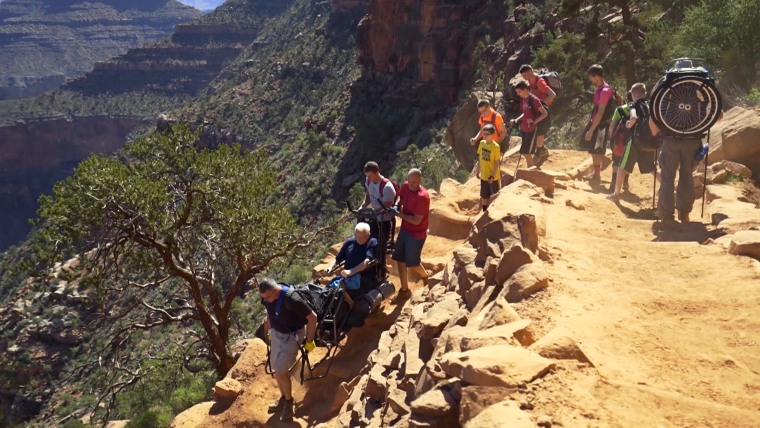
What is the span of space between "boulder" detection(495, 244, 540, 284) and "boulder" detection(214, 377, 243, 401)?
12.7 ft

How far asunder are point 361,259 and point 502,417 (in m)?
3.93

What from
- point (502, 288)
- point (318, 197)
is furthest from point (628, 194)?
point (318, 197)

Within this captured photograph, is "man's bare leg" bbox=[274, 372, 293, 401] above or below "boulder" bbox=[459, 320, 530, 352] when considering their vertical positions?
below

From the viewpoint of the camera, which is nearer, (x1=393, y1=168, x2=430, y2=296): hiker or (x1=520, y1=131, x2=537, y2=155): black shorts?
(x1=393, y1=168, x2=430, y2=296): hiker

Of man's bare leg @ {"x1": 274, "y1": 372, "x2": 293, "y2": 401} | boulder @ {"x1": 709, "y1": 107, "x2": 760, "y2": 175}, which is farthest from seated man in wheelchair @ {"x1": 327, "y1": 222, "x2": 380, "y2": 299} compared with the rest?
boulder @ {"x1": 709, "y1": 107, "x2": 760, "y2": 175}

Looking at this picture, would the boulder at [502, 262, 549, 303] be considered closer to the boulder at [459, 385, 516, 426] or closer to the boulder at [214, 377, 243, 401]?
the boulder at [459, 385, 516, 426]

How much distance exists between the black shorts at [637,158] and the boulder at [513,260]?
405 centimetres

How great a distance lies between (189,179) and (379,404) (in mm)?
7496

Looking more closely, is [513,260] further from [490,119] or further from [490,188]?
[490,119]

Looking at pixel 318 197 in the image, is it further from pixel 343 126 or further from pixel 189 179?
pixel 189 179

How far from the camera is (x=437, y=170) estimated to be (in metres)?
21.0

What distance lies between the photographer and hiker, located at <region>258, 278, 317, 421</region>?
6.22m

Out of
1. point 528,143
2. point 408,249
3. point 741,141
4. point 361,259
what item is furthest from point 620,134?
point 361,259

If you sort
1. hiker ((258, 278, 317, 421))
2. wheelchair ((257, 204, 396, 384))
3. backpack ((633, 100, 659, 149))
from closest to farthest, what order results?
hiker ((258, 278, 317, 421)) < wheelchair ((257, 204, 396, 384)) < backpack ((633, 100, 659, 149))
